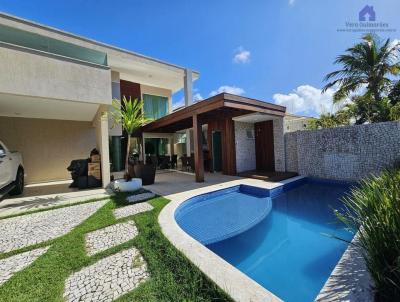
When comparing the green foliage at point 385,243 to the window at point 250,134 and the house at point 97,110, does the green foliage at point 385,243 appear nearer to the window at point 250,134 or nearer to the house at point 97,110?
the house at point 97,110

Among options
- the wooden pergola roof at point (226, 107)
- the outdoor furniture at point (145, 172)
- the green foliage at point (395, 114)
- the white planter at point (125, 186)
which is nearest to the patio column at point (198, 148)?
the wooden pergola roof at point (226, 107)

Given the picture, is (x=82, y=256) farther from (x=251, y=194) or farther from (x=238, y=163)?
(x=238, y=163)

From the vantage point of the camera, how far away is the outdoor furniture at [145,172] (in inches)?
352

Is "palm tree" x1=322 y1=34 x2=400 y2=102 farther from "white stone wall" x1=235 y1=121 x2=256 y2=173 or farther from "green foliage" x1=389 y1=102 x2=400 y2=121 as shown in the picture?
"white stone wall" x1=235 y1=121 x2=256 y2=173

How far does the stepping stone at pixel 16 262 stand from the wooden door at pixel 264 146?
36.2 ft

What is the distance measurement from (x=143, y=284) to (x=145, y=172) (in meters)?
6.77

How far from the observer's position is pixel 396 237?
1854 millimetres

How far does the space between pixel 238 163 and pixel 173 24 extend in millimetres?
9550

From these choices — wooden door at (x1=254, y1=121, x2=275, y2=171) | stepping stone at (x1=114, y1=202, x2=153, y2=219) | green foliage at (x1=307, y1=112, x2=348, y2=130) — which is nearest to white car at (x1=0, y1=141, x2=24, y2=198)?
stepping stone at (x1=114, y1=202, x2=153, y2=219)

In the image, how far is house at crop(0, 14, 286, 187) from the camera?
6883 millimetres

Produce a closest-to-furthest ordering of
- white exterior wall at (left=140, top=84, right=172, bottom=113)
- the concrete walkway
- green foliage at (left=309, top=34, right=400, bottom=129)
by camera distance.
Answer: the concrete walkway → green foliage at (left=309, top=34, right=400, bottom=129) → white exterior wall at (left=140, top=84, right=172, bottom=113)

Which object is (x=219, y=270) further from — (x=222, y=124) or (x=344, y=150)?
(x=222, y=124)

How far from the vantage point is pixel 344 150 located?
899 centimetres

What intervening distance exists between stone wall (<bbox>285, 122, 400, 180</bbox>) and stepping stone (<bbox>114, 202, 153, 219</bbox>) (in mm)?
8379
